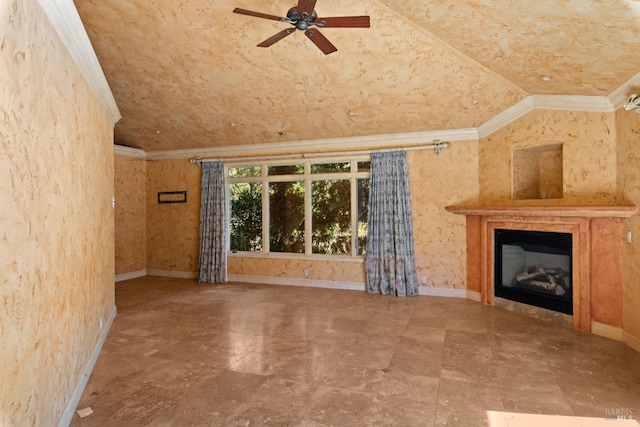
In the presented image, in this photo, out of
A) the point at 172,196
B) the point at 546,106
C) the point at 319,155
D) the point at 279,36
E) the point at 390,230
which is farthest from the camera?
the point at 172,196

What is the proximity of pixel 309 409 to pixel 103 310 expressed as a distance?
282 centimetres

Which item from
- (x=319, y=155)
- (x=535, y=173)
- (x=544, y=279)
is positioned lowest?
(x=544, y=279)

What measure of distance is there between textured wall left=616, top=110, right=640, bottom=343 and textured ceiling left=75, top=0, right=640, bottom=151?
18.6 inches

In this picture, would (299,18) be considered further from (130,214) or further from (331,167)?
(130,214)

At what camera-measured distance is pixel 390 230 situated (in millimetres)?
6070

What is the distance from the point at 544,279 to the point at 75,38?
18.8 feet

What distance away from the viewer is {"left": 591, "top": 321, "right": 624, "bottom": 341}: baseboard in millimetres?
3953

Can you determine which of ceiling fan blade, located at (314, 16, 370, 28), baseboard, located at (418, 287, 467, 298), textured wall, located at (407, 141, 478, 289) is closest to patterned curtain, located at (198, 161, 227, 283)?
textured wall, located at (407, 141, 478, 289)

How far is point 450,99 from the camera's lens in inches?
199

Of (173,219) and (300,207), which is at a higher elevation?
(300,207)

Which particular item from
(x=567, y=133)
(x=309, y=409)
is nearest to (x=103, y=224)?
(x=309, y=409)

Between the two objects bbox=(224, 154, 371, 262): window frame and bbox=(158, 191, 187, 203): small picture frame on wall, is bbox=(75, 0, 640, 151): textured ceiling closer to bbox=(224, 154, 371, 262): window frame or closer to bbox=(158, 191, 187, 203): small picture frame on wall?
bbox=(224, 154, 371, 262): window frame

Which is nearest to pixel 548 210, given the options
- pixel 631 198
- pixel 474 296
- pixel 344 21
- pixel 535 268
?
pixel 631 198

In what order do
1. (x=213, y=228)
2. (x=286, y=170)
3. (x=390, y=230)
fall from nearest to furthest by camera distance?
(x=390, y=230)
(x=286, y=170)
(x=213, y=228)
